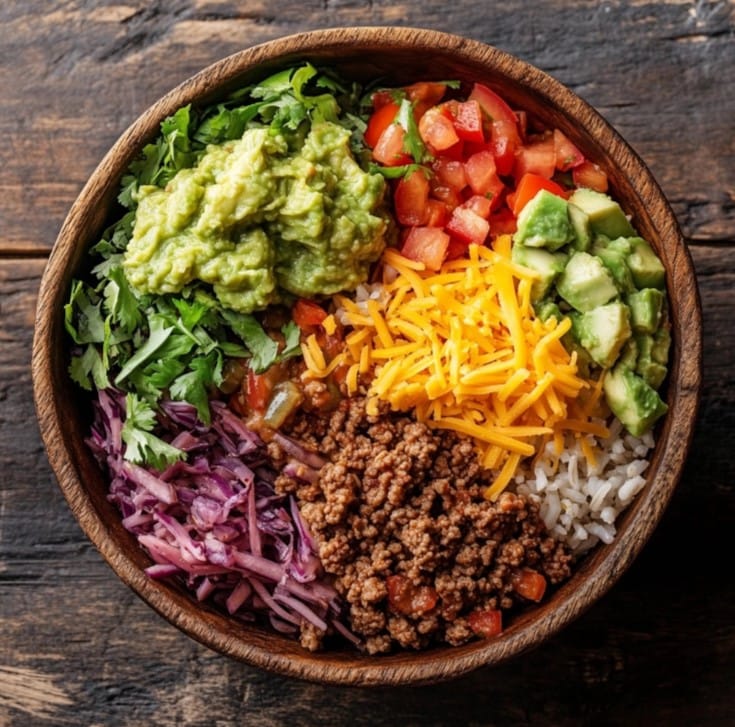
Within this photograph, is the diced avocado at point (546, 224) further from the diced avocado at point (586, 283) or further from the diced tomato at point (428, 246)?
the diced tomato at point (428, 246)

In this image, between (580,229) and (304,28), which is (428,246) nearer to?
(580,229)

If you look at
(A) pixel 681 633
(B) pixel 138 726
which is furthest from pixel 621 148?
(B) pixel 138 726

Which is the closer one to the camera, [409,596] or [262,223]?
[262,223]

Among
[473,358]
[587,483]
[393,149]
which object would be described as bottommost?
[587,483]

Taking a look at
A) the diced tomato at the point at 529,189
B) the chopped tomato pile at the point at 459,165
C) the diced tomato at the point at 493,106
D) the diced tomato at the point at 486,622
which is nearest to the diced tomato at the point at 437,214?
the chopped tomato pile at the point at 459,165

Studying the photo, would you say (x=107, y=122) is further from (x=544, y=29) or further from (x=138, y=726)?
(x=138, y=726)

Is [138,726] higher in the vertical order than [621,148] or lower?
lower

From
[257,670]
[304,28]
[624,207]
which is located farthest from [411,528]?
[304,28]

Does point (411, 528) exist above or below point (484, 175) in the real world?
below
